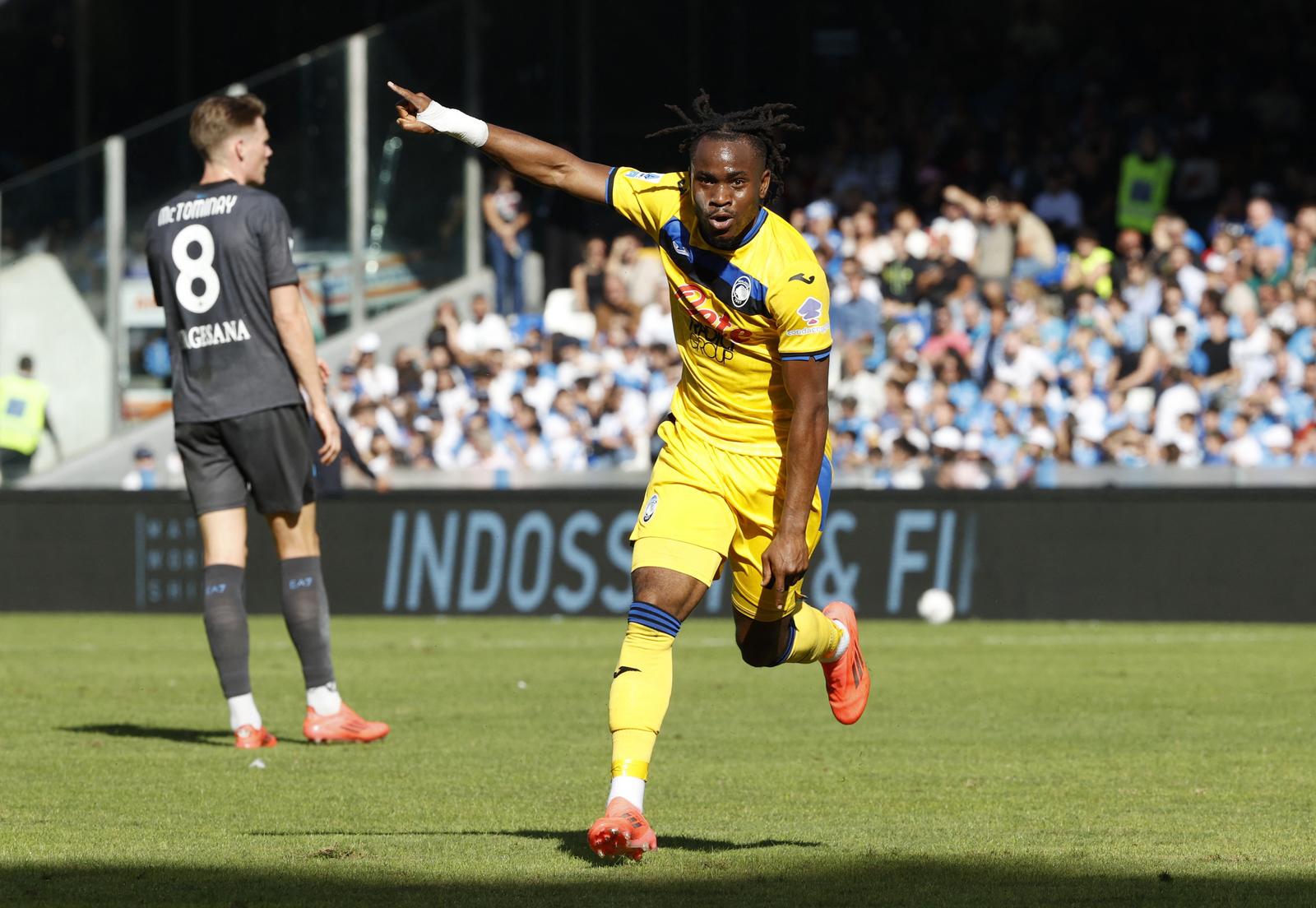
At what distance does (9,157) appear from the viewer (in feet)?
93.1

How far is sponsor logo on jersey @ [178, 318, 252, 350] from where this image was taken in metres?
8.18

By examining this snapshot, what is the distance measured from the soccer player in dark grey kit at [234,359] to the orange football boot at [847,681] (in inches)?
88.3

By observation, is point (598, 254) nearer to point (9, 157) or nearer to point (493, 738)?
point (9, 157)

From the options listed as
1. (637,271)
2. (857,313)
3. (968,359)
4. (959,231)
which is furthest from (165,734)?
(959,231)

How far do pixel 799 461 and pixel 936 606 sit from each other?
10.3m

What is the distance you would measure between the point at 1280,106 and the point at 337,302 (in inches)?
406

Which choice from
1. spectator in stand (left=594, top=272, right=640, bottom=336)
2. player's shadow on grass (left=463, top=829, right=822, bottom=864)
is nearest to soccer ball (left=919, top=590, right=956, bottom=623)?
spectator in stand (left=594, top=272, right=640, bottom=336)

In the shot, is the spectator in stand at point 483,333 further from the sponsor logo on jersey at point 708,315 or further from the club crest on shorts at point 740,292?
the club crest on shorts at point 740,292

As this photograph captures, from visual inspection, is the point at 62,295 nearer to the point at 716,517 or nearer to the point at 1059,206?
the point at 1059,206

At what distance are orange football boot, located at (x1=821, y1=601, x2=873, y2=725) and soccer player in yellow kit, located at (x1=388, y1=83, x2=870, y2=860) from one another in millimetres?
561

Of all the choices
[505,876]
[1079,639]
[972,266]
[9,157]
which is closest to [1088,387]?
[972,266]

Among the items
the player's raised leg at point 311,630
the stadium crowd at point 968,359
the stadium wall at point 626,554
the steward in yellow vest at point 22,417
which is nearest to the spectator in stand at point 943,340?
the stadium crowd at point 968,359

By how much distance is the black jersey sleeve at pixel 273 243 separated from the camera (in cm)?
818

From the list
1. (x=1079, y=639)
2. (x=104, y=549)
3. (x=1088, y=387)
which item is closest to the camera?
(x=1079, y=639)
